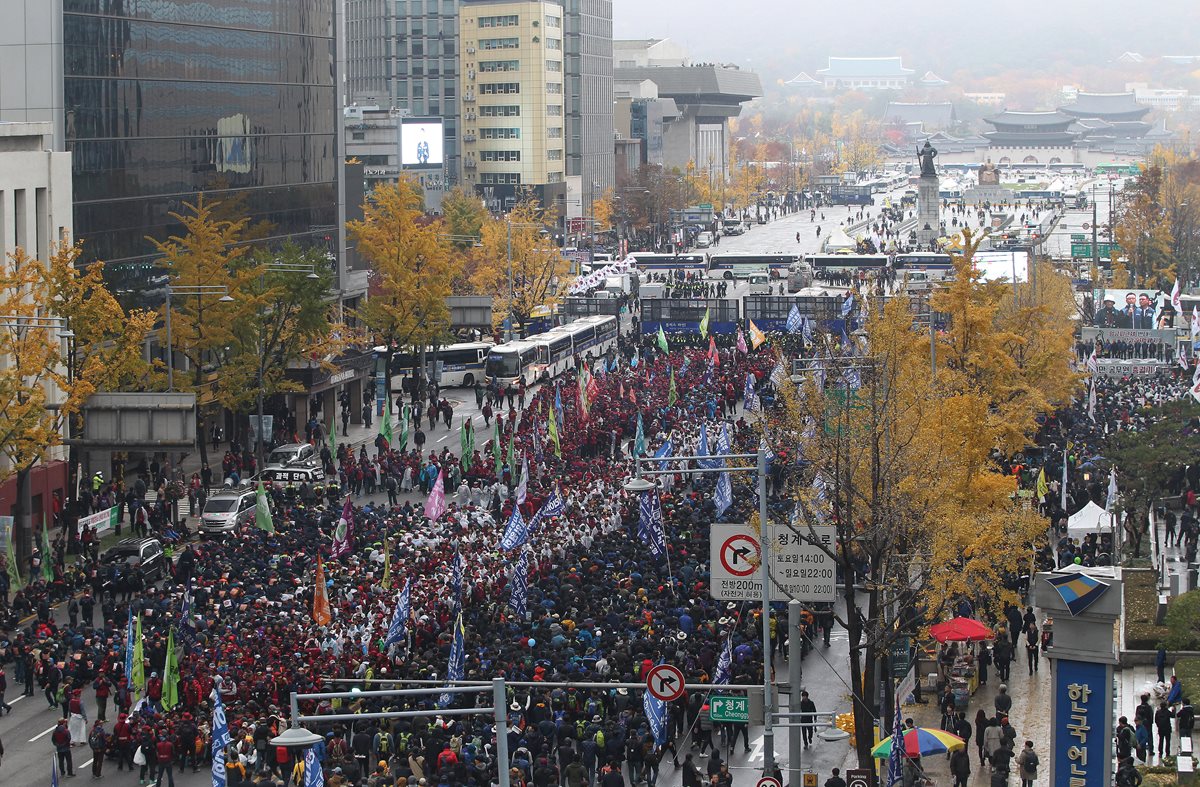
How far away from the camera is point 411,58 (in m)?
172

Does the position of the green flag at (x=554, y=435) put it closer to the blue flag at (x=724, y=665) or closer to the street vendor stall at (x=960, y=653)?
the street vendor stall at (x=960, y=653)

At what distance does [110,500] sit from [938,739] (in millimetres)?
29504

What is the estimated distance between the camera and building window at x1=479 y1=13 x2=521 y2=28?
547 feet

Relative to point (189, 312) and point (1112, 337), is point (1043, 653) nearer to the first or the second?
point (189, 312)

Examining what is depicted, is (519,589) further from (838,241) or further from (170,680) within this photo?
(838,241)

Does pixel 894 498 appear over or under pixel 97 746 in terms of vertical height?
over

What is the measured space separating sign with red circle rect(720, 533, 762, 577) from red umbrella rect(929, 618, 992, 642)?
25.8 feet

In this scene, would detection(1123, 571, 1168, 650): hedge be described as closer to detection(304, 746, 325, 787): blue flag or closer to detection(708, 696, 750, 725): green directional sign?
detection(708, 696, 750, 725): green directional sign

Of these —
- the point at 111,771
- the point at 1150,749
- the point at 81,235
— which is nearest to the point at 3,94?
the point at 81,235

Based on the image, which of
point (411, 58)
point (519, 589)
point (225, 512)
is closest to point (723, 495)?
point (519, 589)

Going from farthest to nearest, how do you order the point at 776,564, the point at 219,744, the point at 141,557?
the point at 141,557 < the point at 776,564 < the point at 219,744

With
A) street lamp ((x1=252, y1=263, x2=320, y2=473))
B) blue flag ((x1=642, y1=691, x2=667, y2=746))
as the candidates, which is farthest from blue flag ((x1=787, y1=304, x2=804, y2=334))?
blue flag ((x1=642, y1=691, x2=667, y2=746))

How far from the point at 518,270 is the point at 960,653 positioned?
70.3 meters

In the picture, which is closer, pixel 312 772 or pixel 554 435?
pixel 312 772
